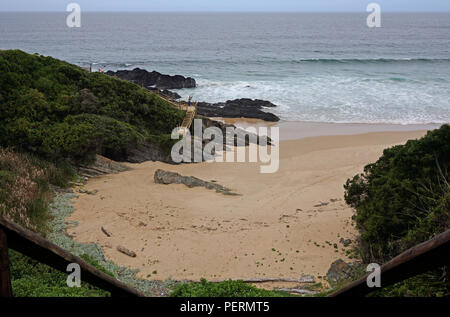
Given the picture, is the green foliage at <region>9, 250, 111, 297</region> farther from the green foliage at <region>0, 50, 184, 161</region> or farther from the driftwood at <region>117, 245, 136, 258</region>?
the green foliage at <region>0, 50, 184, 161</region>

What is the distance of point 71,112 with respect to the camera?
19.3m

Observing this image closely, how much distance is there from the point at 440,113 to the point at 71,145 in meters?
28.9

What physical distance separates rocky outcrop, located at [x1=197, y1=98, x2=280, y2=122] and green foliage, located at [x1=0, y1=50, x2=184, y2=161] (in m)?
8.71

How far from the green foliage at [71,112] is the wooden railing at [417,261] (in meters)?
16.6

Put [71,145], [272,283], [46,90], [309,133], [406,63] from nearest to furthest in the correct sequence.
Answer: [272,283] → [71,145] → [46,90] → [309,133] → [406,63]

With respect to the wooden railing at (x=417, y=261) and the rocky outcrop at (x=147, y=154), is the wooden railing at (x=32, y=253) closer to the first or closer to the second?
the wooden railing at (x=417, y=261)

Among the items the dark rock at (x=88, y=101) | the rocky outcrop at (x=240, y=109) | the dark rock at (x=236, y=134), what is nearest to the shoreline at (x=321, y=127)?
the rocky outcrop at (x=240, y=109)

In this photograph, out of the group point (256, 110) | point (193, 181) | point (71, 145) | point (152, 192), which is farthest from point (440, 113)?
point (71, 145)

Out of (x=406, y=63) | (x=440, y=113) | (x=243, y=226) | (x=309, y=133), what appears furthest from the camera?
(x=406, y=63)

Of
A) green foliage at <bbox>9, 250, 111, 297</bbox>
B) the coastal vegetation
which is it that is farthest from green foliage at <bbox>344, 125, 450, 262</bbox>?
green foliage at <bbox>9, 250, 111, 297</bbox>

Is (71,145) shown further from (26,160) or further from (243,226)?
(243,226)

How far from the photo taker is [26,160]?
15016 millimetres

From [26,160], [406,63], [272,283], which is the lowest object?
[272,283]

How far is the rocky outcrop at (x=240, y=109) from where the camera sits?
3122 cm
